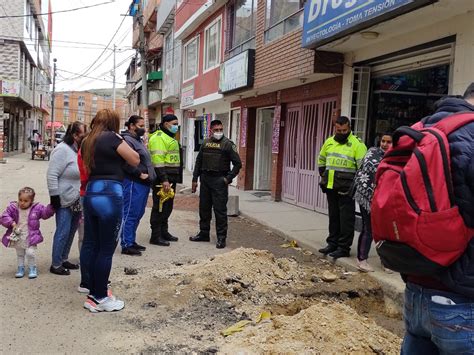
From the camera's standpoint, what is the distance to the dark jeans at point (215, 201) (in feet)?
24.3

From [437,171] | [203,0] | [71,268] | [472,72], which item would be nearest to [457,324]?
[437,171]

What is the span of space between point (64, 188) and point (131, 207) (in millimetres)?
1499

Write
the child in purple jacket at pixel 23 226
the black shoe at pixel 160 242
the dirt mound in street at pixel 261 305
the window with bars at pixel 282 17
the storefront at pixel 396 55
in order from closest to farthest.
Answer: the dirt mound in street at pixel 261 305
the child in purple jacket at pixel 23 226
the storefront at pixel 396 55
the black shoe at pixel 160 242
the window with bars at pixel 282 17

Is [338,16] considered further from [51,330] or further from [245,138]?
[245,138]

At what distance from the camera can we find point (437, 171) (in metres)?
1.76

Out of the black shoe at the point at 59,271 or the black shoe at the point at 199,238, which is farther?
the black shoe at the point at 199,238

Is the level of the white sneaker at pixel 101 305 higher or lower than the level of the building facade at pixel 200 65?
lower

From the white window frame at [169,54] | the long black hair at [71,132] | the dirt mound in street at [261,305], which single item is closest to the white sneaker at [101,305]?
the dirt mound in street at [261,305]

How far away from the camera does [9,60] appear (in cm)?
2933

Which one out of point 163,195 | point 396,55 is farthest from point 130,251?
point 396,55

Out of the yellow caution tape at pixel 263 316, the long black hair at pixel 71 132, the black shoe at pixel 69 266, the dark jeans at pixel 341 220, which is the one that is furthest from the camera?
the dark jeans at pixel 341 220

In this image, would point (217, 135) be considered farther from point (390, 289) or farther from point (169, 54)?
point (169, 54)

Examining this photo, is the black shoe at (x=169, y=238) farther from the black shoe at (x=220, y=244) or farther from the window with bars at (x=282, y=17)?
the window with bars at (x=282, y=17)

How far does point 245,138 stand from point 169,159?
765 centimetres
